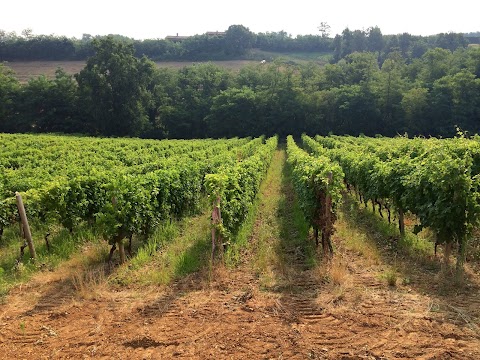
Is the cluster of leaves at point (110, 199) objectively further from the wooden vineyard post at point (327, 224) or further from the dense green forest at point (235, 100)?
the dense green forest at point (235, 100)

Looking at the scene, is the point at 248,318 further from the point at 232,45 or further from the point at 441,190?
the point at 232,45

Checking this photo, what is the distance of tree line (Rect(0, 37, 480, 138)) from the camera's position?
55.7 m

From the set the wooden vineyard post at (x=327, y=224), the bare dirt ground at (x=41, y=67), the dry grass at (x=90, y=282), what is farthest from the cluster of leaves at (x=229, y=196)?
the bare dirt ground at (x=41, y=67)

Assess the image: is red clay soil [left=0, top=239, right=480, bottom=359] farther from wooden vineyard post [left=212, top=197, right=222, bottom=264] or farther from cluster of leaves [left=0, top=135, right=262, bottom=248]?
cluster of leaves [left=0, top=135, right=262, bottom=248]

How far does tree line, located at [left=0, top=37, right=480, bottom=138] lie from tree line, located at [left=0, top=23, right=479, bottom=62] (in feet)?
131

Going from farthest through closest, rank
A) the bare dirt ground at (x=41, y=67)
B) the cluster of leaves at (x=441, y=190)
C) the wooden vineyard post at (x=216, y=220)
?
the bare dirt ground at (x=41, y=67)
the wooden vineyard post at (x=216, y=220)
the cluster of leaves at (x=441, y=190)

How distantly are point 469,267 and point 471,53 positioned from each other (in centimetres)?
7800

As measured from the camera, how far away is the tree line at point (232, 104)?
55.7m

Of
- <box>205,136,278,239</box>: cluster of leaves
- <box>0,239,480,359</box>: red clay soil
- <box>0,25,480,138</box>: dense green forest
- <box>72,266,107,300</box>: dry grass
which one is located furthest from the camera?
<box>0,25,480,138</box>: dense green forest

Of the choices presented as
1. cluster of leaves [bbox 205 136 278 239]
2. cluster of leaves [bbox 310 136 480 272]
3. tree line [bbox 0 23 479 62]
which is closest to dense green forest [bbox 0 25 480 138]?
tree line [bbox 0 23 479 62]

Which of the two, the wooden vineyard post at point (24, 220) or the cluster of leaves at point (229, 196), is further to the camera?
the cluster of leaves at point (229, 196)

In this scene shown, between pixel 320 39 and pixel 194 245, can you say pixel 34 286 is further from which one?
pixel 320 39

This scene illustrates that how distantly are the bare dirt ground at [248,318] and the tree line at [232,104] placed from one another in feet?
180

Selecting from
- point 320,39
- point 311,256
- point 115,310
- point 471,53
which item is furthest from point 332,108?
point 320,39
